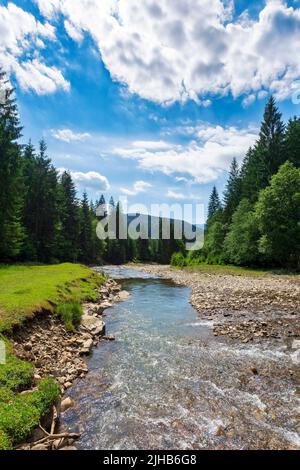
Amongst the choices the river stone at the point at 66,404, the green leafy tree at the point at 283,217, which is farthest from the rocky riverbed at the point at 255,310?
the river stone at the point at 66,404

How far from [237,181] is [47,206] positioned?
40315 mm

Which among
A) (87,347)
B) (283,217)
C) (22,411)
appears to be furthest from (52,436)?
(283,217)

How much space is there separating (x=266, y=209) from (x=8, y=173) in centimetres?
3232

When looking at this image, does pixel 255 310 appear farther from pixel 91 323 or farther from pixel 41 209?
pixel 41 209

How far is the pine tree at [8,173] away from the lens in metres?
33.5

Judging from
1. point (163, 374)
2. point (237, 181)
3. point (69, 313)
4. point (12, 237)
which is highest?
point (237, 181)

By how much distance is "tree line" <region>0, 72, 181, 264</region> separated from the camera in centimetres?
3416

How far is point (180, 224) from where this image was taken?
357 feet

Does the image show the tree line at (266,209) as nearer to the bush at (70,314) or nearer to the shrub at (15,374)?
the bush at (70,314)

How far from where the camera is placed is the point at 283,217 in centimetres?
3312

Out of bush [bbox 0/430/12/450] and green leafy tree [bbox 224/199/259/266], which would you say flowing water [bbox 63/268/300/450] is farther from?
green leafy tree [bbox 224/199/259/266]

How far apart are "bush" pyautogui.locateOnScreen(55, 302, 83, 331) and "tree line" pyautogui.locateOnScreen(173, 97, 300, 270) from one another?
26.9 m
